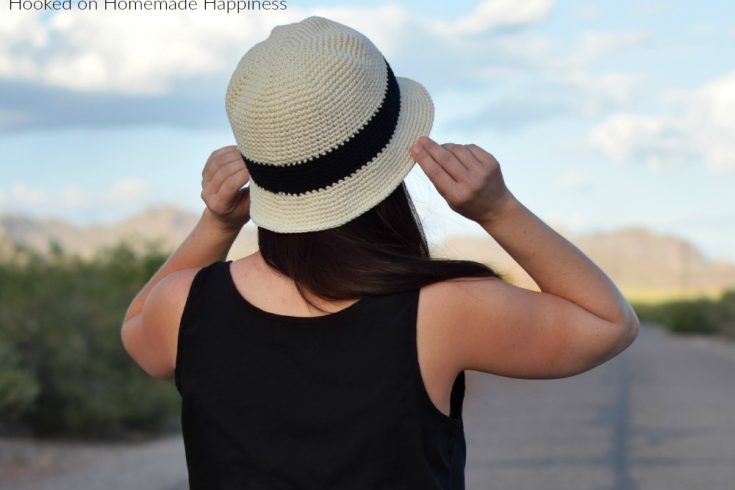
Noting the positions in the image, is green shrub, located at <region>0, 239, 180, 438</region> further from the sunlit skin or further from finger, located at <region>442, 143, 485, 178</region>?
finger, located at <region>442, 143, 485, 178</region>

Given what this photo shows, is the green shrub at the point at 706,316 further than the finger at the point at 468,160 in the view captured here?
Yes

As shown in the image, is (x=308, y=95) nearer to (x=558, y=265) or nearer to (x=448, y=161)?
(x=448, y=161)

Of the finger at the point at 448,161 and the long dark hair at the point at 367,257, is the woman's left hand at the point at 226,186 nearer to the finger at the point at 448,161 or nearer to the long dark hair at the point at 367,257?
the long dark hair at the point at 367,257

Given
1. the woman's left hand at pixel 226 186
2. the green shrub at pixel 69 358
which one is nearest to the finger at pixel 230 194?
the woman's left hand at pixel 226 186

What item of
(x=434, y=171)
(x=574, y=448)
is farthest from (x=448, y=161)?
(x=574, y=448)

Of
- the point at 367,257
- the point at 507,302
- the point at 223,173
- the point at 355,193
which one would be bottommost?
the point at 507,302

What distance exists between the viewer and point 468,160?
94.0 inches

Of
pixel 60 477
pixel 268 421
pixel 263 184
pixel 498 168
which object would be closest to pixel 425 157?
pixel 498 168

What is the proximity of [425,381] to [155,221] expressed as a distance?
159 metres

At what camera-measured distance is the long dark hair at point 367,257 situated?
7.84 feet

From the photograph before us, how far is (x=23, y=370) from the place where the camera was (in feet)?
44.5

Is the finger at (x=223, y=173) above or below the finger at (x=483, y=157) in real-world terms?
above

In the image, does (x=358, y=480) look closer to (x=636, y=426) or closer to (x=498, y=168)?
(x=498, y=168)

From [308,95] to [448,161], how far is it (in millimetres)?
292
